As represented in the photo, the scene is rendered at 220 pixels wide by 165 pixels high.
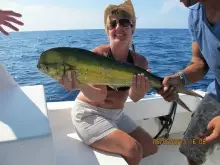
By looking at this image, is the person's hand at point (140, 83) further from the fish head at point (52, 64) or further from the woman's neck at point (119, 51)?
the woman's neck at point (119, 51)

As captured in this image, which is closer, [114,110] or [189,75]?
[189,75]

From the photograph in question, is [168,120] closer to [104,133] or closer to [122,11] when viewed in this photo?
[104,133]

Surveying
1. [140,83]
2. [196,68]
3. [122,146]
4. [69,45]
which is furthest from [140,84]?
[69,45]

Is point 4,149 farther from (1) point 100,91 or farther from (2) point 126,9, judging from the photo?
(2) point 126,9

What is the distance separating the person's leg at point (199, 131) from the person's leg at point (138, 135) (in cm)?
33

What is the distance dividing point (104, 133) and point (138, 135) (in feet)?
1.37

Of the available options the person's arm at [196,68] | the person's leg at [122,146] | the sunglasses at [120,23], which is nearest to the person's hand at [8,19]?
the sunglasses at [120,23]

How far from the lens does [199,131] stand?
8.93 feet

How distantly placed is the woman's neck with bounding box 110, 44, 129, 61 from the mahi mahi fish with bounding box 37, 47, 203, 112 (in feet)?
2.43

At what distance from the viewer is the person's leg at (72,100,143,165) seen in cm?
254

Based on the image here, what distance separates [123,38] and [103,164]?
1271mm

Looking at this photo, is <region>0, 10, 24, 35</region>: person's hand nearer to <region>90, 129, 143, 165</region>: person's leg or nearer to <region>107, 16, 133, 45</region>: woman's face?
<region>107, 16, 133, 45</region>: woman's face

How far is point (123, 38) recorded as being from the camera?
9.68ft

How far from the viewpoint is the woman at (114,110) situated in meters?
2.57
